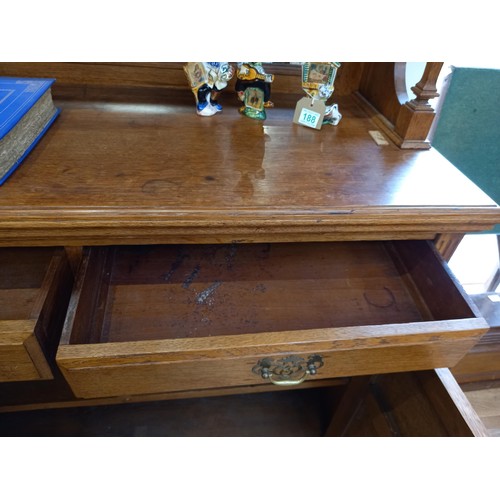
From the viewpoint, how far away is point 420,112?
72 cm

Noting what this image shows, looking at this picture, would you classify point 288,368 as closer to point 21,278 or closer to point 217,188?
point 217,188

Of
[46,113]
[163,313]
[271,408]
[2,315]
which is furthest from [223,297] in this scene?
[271,408]

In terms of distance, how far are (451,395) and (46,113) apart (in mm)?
865

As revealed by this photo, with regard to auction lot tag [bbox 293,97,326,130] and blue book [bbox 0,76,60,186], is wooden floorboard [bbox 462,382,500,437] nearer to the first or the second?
auction lot tag [bbox 293,97,326,130]

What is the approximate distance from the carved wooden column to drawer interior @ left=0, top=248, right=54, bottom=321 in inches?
26.9

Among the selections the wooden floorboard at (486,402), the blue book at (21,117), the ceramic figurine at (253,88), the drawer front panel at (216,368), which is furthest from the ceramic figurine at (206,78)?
the wooden floorboard at (486,402)

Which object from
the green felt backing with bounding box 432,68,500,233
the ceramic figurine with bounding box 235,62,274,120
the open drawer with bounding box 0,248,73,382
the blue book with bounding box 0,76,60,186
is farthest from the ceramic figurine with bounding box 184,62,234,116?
the green felt backing with bounding box 432,68,500,233

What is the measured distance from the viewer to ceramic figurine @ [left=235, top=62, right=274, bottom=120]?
0.78m

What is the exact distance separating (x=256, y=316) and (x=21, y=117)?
49cm

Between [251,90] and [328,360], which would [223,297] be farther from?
[251,90]

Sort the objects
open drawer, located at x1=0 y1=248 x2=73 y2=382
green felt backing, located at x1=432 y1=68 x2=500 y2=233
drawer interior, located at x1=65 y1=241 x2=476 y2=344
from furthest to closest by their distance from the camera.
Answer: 1. green felt backing, located at x1=432 y1=68 x2=500 y2=233
2. drawer interior, located at x1=65 y1=241 x2=476 y2=344
3. open drawer, located at x1=0 y1=248 x2=73 y2=382

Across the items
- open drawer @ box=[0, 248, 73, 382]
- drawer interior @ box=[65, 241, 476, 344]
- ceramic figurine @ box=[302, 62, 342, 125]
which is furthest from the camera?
ceramic figurine @ box=[302, 62, 342, 125]

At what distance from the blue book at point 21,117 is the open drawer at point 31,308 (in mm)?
160

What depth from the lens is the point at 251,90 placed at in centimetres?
79
